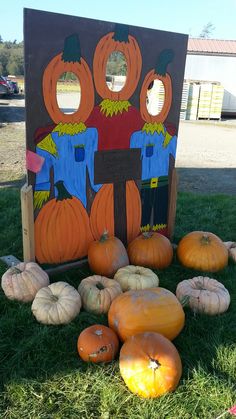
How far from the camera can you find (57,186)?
3.47m

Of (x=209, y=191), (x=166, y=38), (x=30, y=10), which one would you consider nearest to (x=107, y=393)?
(x=30, y=10)

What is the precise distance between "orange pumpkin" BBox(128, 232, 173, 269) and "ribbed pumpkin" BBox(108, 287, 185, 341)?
90 centimetres

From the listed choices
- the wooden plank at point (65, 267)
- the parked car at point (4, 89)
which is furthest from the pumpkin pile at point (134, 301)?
the parked car at point (4, 89)

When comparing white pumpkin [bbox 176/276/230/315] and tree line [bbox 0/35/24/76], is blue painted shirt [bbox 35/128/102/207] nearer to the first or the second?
white pumpkin [bbox 176/276/230/315]

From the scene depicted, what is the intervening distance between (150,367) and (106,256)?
1390mm

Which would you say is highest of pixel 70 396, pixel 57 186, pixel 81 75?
pixel 81 75

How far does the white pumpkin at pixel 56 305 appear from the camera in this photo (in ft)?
9.29

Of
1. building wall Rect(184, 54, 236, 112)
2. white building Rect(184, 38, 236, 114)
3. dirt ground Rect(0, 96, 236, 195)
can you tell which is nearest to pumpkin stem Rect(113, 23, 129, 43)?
dirt ground Rect(0, 96, 236, 195)

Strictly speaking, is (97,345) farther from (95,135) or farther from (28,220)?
(95,135)

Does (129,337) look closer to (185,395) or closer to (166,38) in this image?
(185,395)

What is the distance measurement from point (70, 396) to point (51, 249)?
1.54 meters

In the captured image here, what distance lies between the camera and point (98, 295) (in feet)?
9.89

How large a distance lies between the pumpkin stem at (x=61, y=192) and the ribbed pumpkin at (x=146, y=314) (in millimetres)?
1120

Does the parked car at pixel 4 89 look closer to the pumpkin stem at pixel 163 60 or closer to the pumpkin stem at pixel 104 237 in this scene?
the pumpkin stem at pixel 163 60
